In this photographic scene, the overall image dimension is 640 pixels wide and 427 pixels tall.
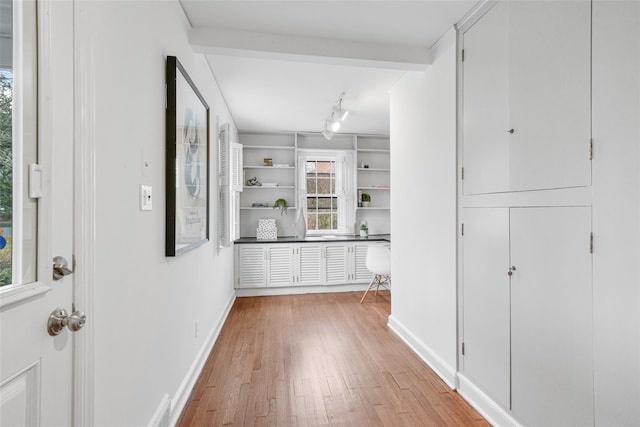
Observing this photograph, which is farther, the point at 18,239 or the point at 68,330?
the point at 68,330

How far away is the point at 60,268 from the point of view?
86cm

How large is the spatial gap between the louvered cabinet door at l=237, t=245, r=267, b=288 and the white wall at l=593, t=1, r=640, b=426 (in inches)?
149

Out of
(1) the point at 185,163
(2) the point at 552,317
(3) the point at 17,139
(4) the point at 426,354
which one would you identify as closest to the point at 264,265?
(4) the point at 426,354

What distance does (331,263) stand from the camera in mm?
4680

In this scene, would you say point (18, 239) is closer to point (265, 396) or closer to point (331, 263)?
point (265, 396)

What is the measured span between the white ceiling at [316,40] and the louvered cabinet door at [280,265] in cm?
219

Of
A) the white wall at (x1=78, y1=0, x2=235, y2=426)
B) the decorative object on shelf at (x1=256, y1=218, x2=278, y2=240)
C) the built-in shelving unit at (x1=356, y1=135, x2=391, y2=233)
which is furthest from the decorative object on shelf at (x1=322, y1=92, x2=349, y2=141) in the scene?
the white wall at (x1=78, y1=0, x2=235, y2=426)

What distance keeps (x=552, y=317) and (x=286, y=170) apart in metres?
4.25

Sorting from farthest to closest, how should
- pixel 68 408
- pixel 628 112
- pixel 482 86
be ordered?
pixel 482 86 < pixel 628 112 < pixel 68 408

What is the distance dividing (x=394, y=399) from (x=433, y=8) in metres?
2.49

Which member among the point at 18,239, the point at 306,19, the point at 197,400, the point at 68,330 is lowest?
the point at 197,400

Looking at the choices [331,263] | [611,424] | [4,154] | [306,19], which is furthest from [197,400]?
[331,263]

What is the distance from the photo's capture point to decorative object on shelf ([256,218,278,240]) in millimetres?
4828

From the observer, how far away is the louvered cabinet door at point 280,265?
455cm
